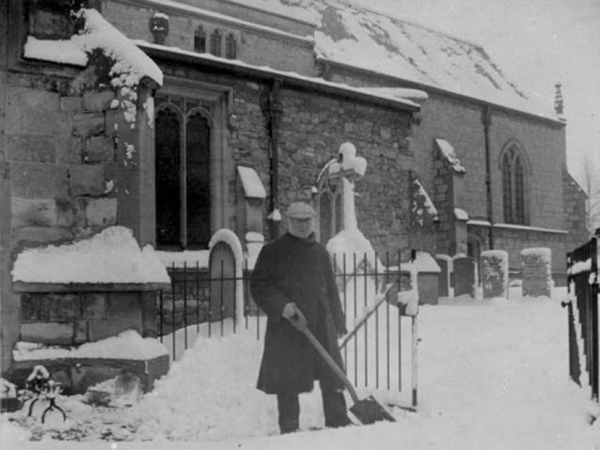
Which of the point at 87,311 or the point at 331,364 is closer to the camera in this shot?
the point at 331,364

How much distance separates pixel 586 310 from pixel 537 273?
10.1 m

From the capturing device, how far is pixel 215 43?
16688 millimetres

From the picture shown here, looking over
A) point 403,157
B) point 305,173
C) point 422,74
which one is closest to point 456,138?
point 422,74

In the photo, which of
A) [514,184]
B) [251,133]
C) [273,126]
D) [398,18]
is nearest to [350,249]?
[251,133]

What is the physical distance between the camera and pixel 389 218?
1421 centimetres

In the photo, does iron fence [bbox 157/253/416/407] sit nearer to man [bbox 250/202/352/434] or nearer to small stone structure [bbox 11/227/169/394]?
small stone structure [bbox 11/227/169/394]

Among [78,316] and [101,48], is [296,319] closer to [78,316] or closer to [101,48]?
[78,316]

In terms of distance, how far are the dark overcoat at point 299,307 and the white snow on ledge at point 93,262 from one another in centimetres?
127

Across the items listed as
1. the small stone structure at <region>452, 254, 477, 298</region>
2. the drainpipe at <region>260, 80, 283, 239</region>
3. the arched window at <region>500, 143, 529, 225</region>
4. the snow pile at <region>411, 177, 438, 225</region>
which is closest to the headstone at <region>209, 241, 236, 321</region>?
the drainpipe at <region>260, 80, 283, 239</region>

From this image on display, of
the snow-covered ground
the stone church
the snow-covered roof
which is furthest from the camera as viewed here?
the snow-covered roof

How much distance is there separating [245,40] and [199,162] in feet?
21.5

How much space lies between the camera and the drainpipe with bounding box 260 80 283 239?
1232 centimetres

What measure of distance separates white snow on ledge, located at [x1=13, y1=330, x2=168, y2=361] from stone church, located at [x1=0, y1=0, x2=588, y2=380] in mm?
107

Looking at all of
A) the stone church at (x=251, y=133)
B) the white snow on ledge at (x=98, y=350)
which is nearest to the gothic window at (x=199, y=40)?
the stone church at (x=251, y=133)
